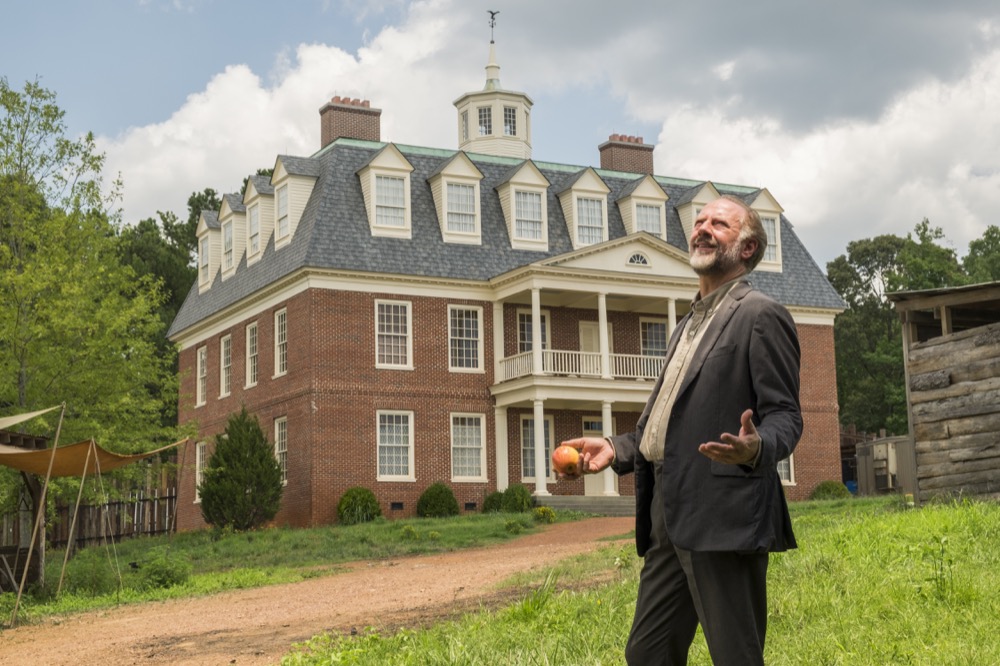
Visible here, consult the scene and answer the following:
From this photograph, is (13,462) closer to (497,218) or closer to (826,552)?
(826,552)

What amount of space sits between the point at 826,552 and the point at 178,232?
46915 millimetres

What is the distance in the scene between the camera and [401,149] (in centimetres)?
3597

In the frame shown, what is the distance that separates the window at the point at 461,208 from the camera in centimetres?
3416

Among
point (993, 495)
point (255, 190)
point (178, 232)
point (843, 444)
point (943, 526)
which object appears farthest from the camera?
point (178, 232)

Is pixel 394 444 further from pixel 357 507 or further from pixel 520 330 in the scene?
pixel 520 330

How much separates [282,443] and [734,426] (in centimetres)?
2896

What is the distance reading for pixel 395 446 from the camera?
32.0 m

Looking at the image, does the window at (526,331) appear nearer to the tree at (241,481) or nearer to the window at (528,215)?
the window at (528,215)

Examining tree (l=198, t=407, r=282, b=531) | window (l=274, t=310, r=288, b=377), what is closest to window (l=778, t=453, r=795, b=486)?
window (l=274, t=310, r=288, b=377)

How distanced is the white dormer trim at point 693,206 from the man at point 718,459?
33.1 m

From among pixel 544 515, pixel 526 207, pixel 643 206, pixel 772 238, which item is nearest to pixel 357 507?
pixel 544 515

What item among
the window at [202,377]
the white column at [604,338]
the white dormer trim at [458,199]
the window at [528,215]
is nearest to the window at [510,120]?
the window at [528,215]

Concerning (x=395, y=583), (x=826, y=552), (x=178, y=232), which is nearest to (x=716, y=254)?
(x=826, y=552)

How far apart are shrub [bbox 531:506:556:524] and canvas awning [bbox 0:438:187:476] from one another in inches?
443
